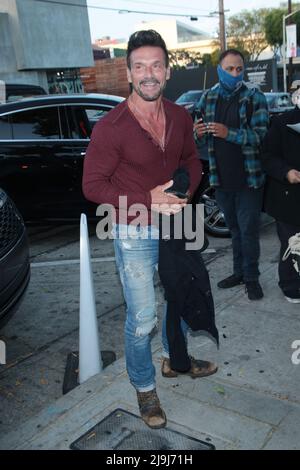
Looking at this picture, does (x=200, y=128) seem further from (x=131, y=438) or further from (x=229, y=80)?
(x=131, y=438)

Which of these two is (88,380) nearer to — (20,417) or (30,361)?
(20,417)

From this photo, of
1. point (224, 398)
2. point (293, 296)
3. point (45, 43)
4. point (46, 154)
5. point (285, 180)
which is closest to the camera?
point (224, 398)

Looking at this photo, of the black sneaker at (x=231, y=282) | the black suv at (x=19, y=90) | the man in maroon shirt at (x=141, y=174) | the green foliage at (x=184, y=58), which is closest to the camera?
the man in maroon shirt at (x=141, y=174)

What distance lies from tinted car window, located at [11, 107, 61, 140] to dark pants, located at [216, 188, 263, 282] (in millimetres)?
2628

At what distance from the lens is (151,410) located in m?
2.77

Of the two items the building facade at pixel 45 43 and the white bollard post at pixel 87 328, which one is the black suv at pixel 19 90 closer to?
the white bollard post at pixel 87 328

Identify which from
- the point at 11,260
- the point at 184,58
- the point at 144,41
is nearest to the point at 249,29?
the point at 184,58

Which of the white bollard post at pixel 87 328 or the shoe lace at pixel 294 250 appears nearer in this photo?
the white bollard post at pixel 87 328

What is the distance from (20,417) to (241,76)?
2.92m

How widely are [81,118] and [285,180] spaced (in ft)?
10.2

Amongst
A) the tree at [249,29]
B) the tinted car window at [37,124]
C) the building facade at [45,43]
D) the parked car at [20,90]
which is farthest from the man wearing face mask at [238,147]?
the tree at [249,29]

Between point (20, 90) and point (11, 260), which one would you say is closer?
point (11, 260)

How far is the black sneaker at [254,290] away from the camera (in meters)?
4.28

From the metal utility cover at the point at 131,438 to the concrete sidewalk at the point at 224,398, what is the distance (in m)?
0.05
